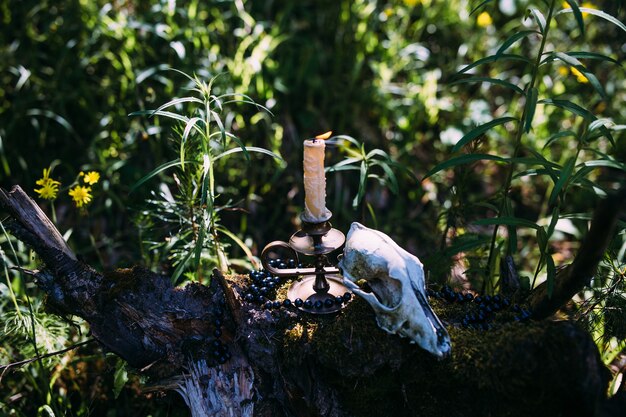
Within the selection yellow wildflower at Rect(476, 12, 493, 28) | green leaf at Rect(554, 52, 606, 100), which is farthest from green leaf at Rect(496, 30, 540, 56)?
yellow wildflower at Rect(476, 12, 493, 28)

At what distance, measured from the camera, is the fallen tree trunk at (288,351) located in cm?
158

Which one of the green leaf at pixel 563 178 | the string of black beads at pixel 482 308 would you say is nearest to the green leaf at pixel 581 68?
the green leaf at pixel 563 178

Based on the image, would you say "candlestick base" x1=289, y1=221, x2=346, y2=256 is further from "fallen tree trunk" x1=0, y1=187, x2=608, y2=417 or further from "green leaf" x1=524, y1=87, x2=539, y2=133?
"green leaf" x1=524, y1=87, x2=539, y2=133

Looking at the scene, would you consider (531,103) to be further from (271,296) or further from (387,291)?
(271,296)

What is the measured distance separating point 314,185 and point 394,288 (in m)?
0.41

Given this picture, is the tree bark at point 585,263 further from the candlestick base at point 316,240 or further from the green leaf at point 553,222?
the candlestick base at point 316,240

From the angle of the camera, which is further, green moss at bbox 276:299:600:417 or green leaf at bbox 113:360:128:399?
green leaf at bbox 113:360:128:399

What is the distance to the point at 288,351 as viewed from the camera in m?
1.75

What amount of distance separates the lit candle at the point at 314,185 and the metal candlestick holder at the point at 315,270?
0.03 m

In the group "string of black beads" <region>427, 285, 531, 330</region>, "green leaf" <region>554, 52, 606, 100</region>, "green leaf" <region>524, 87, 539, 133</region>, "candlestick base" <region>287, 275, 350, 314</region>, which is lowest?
"string of black beads" <region>427, 285, 531, 330</region>

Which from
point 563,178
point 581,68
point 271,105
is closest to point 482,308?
point 563,178

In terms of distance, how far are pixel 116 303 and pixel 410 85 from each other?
257 cm

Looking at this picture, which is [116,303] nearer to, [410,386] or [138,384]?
[138,384]

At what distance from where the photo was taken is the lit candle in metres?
1.70
